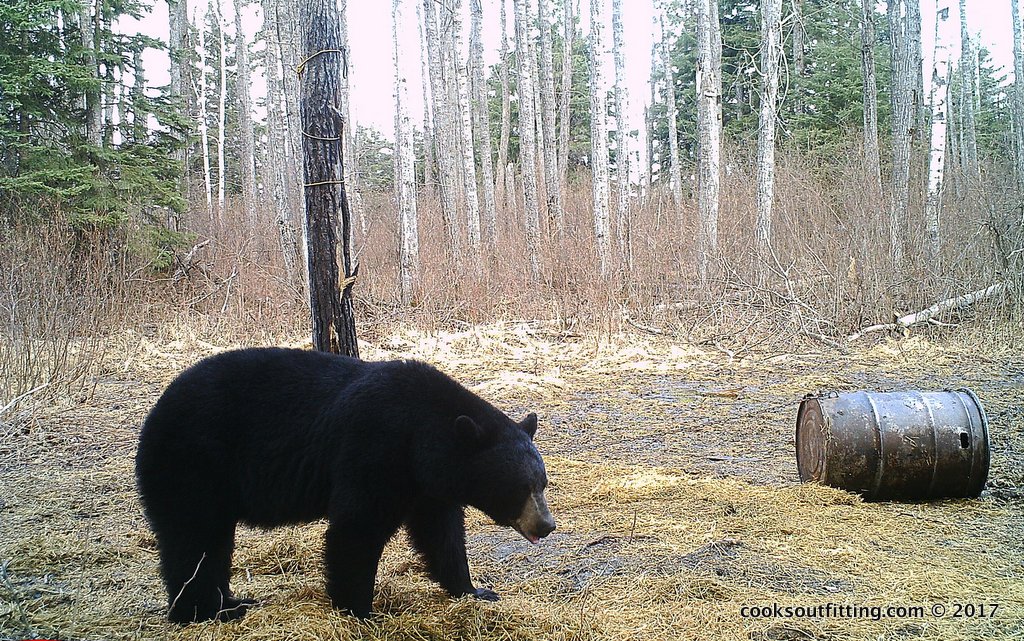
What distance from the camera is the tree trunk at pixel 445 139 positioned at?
1781cm

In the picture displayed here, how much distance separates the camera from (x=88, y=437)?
739cm

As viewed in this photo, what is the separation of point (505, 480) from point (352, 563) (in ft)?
2.46

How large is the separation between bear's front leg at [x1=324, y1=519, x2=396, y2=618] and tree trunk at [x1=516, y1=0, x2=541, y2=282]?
11770 mm

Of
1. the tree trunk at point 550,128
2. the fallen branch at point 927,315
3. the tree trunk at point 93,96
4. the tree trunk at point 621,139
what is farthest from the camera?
the tree trunk at point 550,128

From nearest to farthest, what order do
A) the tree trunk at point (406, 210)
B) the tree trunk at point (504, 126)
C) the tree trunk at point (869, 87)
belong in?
the tree trunk at point (406, 210) → the tree trunk at point (869, 87) → the tree trunk at point (504, 126)

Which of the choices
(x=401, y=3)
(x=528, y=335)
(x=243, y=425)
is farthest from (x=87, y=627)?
(x=401, y=3)

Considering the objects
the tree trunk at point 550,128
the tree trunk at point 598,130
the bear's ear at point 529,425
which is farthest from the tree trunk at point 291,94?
the bear's ear at point 529,425

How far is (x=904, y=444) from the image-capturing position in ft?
16.5

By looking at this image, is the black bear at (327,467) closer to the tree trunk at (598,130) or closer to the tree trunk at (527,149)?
the tree trunk at (527,149)

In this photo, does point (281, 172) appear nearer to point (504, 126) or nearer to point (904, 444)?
point (904, 444)

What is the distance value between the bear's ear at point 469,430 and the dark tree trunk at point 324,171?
258 centimetres

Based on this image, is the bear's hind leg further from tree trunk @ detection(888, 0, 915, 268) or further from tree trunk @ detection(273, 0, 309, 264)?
tree trunk @ detection(888, 0, 915, 268)

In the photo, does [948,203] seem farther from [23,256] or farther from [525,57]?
[23,256]

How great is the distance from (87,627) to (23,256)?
6677mm
